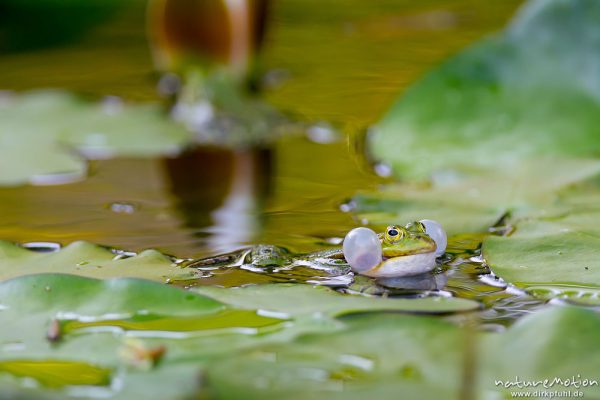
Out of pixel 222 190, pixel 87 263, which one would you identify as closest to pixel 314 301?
pixel 87 263

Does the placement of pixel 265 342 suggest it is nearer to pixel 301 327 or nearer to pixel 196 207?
pixel 301 327

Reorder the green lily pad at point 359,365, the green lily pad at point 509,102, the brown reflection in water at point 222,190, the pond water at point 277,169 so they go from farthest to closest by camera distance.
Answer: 1. the green lily pad at point 509,102
2. the brown reflection in water at point 222,190
3. the pond water at point 277,169
4. the green lily pad at point 359,365

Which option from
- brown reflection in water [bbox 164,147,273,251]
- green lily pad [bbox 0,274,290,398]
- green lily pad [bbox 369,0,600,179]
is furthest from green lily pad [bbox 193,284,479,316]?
green lily pad [bbox 369,0,600,179]

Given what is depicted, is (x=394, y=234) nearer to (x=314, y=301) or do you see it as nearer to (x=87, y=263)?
(x=314, y=301)

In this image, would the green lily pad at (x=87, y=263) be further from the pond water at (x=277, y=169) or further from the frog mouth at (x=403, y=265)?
the frog mouth at (x=403, y=265)

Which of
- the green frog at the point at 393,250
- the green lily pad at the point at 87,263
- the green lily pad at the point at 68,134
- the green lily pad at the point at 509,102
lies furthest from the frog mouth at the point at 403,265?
the green lily pad at the point at 68,134

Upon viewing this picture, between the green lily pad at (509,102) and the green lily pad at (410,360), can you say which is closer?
the green lily pad at (410,360)
